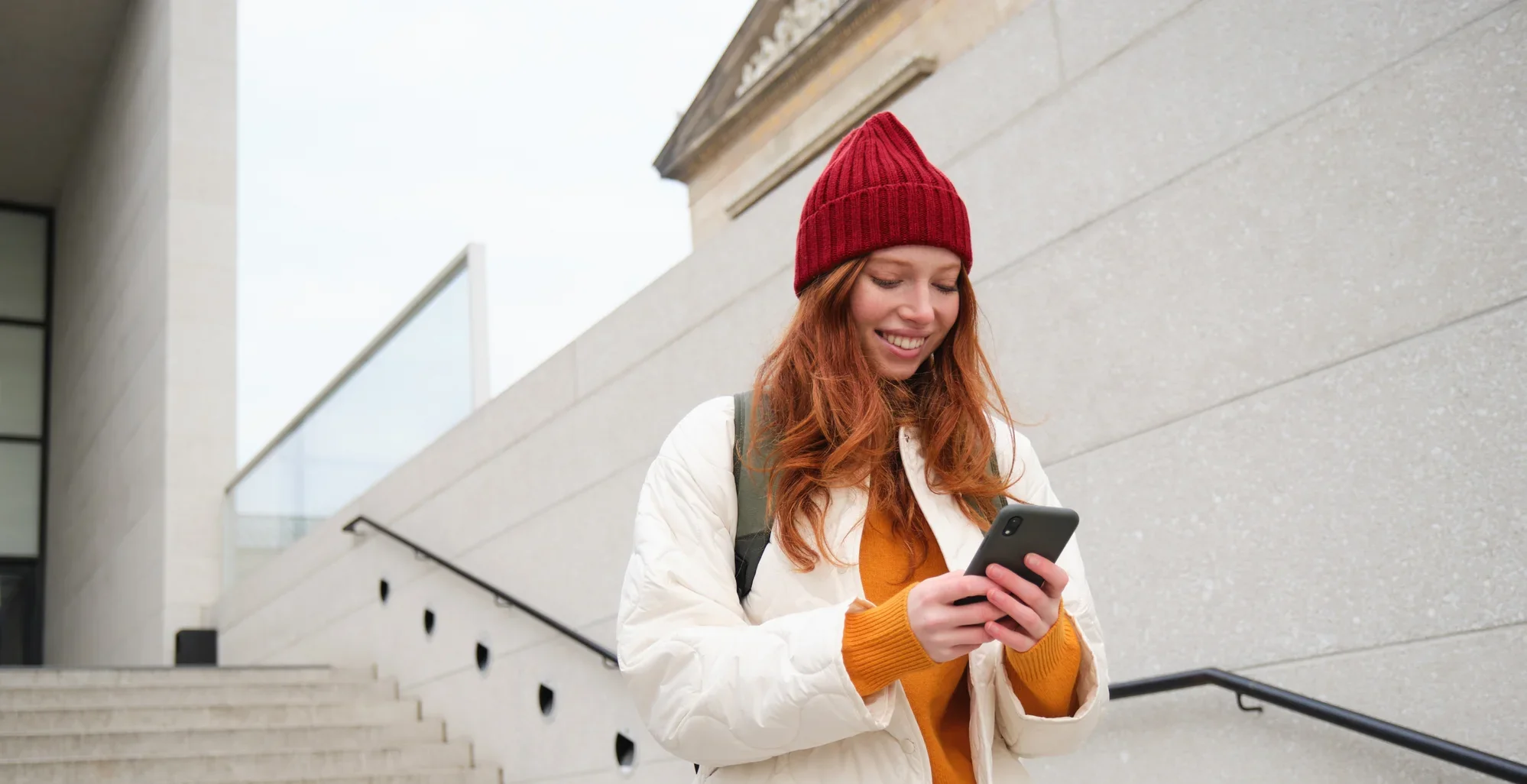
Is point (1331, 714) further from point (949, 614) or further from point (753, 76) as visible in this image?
point (753, 76)

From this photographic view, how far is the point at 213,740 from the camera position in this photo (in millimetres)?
5707

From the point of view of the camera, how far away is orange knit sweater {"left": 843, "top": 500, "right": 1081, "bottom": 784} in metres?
1.37

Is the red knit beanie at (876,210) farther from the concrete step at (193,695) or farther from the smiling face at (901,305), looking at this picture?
the concrete step at (193,695)

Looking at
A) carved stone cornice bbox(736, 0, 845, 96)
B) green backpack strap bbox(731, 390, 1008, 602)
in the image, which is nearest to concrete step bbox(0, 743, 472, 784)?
green backpack strap bbox(731, 390, 1008, 602)

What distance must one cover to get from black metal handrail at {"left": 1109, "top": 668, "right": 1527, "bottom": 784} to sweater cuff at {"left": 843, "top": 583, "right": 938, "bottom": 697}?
114 centimetres

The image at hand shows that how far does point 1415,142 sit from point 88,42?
45.2 ft

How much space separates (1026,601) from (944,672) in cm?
24

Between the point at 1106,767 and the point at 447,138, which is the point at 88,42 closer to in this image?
the point at 447,138

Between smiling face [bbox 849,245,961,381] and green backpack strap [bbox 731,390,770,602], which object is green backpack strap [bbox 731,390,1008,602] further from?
smiling face [bbox 849,245,961,381]

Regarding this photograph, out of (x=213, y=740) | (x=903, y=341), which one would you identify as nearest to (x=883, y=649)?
(x=903, y=341)

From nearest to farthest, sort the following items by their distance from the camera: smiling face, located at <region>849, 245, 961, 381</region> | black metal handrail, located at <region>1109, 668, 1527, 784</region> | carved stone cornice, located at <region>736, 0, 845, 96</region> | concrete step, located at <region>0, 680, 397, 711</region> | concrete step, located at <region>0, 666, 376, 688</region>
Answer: smiling face, located at <region>849, 245, 961, 381</region>, black metal handrail, located at <region>1109, 668, 1527, 784</region>, concrete step, located at <region>0, 680, 397, 711</region>, concrete step, located at <region>0, 666, 376, 688</region>, carved stone cornice, located at <region>736, 0, 845, 96</region>

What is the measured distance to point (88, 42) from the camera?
1309 cm

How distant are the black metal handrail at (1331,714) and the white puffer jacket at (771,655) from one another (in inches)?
32.6

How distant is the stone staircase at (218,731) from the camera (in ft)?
17.3
